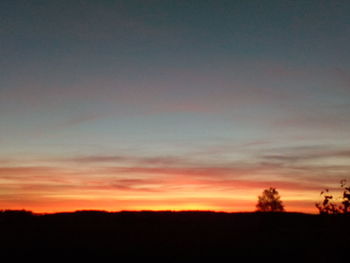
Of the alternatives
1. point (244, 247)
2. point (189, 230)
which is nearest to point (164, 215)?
point (189, 230)

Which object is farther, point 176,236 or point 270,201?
→ point 270,201

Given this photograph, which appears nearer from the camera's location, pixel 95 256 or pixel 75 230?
pixel 95 256

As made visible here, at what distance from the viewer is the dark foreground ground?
934 inches

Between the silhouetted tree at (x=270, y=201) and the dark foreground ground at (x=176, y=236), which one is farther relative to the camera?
the silhouetted tree at (x=270, y=201)

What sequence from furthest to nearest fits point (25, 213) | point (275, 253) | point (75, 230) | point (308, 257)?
point (25, 213) < point (75, 230) < point (275, 253) < point (308, 257)

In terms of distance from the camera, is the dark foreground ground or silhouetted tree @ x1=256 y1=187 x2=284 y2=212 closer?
the dark foreground ground

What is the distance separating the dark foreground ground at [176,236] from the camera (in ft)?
77.9

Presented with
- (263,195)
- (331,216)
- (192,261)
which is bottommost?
(192,261)

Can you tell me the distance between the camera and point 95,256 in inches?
953

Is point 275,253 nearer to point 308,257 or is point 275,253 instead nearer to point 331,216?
point 308,257

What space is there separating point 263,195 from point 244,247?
4933cm

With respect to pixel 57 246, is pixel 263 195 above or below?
above

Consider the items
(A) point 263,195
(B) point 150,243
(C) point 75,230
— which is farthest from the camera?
(A) point 263,195

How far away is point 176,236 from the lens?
98.0 ft
